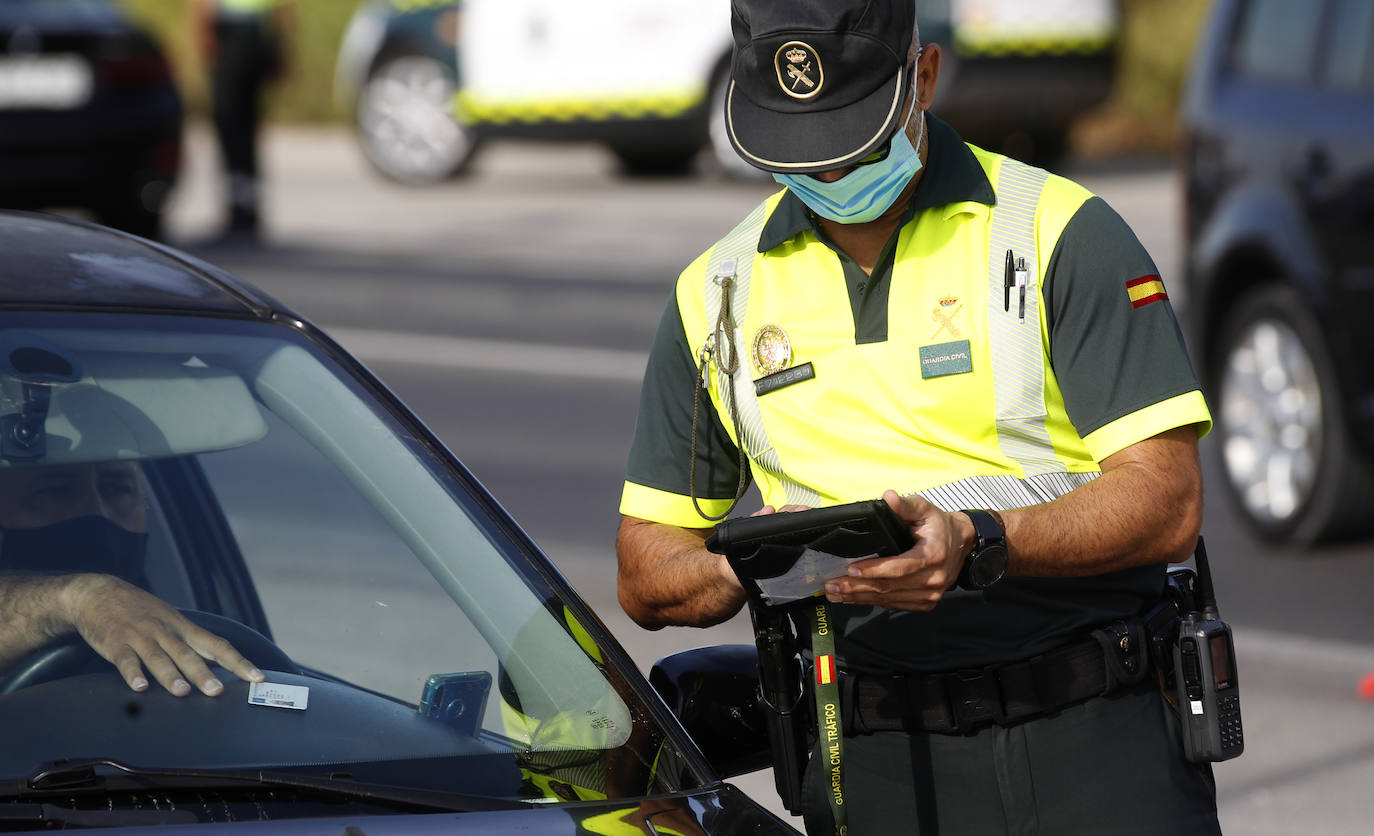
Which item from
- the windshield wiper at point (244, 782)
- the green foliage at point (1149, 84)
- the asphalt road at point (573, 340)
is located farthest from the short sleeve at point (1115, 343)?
the green foliage at point (1149, 84)

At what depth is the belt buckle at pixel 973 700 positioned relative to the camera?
2.47 metres

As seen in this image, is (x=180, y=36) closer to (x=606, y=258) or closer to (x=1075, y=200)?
(x=606, y=258)

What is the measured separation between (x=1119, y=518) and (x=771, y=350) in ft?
1.61

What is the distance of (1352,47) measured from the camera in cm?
632

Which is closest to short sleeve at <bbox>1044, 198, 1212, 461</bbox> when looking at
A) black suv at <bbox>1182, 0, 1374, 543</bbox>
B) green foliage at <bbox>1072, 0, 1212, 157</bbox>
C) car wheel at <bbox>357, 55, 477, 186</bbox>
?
black suv at <bbox>1182, 0, 1374, 543</bbox>

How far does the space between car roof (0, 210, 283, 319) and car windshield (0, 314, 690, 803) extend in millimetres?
34

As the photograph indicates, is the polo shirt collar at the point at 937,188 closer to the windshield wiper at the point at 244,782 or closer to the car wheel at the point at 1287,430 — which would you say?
the windshield wiper at the point at 244,782

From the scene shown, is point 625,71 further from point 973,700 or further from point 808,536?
point 808,536

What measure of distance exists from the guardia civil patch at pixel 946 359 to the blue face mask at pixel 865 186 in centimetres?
20

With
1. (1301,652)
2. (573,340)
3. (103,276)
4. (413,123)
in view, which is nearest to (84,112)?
(573,340)

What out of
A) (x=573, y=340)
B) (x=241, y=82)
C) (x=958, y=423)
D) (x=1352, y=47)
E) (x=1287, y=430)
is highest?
(x=241, y=82)

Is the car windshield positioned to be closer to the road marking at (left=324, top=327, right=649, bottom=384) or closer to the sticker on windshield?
the sticker on windshield

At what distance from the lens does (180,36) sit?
2364cm

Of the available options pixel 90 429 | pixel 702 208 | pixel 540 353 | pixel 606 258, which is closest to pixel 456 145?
pixel 702 208
